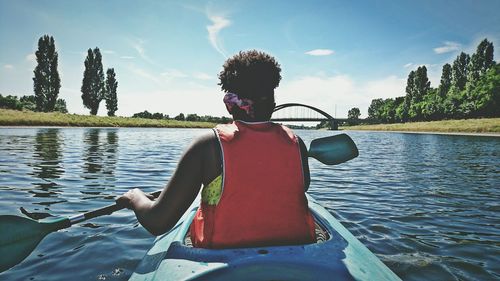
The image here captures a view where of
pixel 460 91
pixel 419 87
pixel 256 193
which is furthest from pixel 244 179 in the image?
pixel 419 87

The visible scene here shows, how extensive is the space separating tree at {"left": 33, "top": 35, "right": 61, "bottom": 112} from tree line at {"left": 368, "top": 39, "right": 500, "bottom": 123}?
200 feet

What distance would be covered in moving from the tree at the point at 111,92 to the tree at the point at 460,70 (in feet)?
201

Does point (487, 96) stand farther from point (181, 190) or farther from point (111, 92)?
point (111, 92)

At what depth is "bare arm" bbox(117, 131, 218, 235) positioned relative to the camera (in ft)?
5.33

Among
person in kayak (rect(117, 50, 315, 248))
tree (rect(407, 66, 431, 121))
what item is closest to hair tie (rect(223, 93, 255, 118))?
person in kayak (rect(117, 50, 315, 248))

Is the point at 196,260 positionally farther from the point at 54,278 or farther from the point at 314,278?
the point at 54,278

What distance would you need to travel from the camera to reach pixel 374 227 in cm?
480

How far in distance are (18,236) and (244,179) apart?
2.08 m

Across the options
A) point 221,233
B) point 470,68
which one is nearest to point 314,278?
point 221,233

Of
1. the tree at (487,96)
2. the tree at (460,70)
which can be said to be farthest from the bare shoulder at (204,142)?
the tree at (460,70)

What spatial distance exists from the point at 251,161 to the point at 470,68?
65.3 meters

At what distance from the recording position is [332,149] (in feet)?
8.95

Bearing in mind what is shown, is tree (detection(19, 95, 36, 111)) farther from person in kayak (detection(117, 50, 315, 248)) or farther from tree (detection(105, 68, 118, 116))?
person in kayak (detection(117, 50, 315, 248))

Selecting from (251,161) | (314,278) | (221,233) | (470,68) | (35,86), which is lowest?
(314,278)
